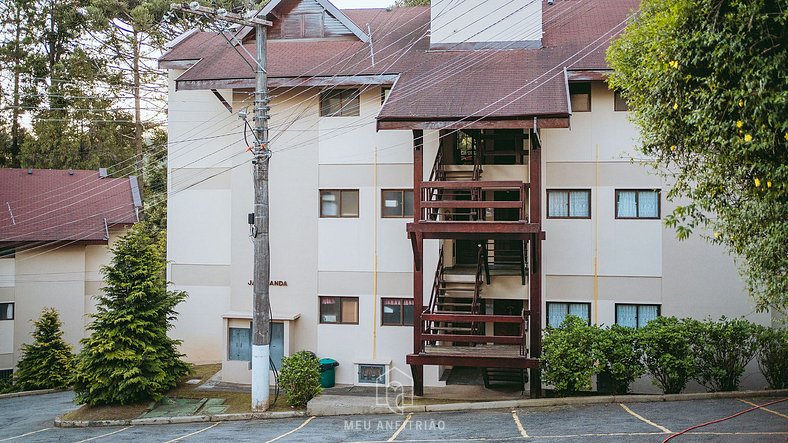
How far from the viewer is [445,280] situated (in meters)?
19.1

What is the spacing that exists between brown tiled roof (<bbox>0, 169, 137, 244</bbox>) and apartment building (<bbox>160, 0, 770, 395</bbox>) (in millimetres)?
9239

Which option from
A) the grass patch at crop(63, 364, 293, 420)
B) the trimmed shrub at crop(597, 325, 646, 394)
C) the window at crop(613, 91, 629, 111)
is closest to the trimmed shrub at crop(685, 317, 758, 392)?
the trimmed shrub at crop(597, 325, 646, 394)

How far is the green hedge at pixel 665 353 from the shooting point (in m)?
16.5

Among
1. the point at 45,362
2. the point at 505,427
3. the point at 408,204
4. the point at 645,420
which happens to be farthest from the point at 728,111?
the point at 45,362

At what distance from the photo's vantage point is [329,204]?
20719mm

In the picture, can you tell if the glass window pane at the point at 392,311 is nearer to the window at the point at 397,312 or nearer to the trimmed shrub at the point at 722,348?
the window at the point at 397,312

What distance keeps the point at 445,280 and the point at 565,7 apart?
1021 centimetres

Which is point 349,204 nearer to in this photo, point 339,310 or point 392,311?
point 339,310

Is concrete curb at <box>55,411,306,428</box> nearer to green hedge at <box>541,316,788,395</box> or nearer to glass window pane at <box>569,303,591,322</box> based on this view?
green hedge at <box>541,316,788,395</box>

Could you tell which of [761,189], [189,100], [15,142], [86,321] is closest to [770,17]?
[761,189]

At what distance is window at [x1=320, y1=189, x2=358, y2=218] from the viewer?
20.6 meters

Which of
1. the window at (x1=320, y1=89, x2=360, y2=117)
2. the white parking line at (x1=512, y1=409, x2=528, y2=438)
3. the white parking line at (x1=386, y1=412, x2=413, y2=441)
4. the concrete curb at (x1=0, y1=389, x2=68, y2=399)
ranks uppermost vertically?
the window at (x1=320, y1=89, x2=360, y2=117)

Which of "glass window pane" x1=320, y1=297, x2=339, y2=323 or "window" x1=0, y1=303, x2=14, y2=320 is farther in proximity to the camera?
"window" x1=0, y1=303, x2=14, y2=320

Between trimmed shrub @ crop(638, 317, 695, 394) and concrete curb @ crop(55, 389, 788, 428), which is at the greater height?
trimmed shrub @ crop(638, 317, 695, 394)
